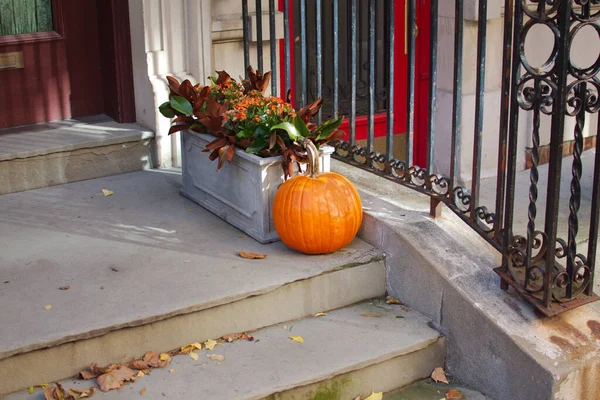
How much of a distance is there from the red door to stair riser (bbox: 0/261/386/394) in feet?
7.18

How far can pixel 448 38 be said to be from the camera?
5633 millimetres

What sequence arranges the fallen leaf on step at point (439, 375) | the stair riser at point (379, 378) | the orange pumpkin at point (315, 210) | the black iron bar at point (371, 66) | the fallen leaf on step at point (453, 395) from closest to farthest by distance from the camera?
the stair riser at point (379, 378), the fallen leaf on step at point (453, 395), the fallen leaf on step at point (439, 375), the orange pumpkin at point (315, 210), the black iron bar at point (371, 66)

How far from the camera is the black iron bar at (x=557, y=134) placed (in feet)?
10.6

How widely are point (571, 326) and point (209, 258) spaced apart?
1666mm

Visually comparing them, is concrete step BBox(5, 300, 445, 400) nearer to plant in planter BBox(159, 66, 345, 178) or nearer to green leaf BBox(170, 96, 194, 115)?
plant in planter BBox(159, 66, 345, 178)

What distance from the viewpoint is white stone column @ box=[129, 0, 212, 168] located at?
5184mm

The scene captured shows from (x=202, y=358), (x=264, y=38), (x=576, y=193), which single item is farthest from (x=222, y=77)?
(x=576, y=193)

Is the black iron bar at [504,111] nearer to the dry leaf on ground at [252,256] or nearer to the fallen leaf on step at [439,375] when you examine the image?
the fallen leaf on step at [439,375]

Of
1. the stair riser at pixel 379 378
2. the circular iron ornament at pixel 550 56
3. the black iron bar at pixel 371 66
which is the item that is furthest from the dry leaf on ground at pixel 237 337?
the circular iron ornament at pixel 550 56

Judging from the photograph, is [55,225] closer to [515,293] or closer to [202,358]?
[202,358]

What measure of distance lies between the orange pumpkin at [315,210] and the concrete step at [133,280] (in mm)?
102

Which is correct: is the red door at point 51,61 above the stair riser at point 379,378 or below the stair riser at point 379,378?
above

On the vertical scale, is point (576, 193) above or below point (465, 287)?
above

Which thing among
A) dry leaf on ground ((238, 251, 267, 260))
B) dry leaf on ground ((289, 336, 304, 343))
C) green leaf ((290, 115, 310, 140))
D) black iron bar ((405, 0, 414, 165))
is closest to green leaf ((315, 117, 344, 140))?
green leaf ((290, 115, 310, 140))
